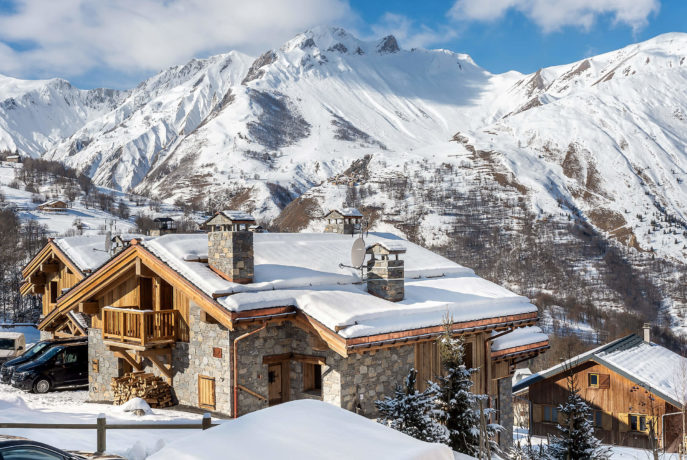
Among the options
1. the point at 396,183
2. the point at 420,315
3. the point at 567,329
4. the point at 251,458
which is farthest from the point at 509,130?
the point at 251,458

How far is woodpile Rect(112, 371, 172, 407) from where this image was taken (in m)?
15.7

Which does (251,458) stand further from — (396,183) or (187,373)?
(396,183)

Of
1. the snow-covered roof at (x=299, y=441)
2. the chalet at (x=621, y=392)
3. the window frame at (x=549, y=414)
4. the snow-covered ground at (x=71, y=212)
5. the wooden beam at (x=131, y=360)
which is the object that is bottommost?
the window frame at (x=549, y=414)

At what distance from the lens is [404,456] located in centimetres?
505

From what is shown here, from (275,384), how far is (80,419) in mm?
4348

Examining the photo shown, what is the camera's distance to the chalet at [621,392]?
1051 inches

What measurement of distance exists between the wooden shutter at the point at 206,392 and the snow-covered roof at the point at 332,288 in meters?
2.24

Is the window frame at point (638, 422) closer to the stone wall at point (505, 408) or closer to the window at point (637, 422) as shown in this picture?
the window at point (637, 422)

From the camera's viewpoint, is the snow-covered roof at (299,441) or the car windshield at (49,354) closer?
the snow-covered roof at (299,441)

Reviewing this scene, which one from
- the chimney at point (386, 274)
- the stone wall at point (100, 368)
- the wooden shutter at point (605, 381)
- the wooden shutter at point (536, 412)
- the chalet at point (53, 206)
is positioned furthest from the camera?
the chalet at point (53, 206)

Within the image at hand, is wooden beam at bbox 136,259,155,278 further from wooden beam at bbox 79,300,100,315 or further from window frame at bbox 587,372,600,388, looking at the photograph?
window frame at bbox 587,372,600,388

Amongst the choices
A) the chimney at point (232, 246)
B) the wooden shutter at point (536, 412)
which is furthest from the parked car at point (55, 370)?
the wooden shutter at point (536, 412)

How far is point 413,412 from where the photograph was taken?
11.4 meters

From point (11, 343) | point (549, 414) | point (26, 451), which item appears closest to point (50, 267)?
point (11, 343)
